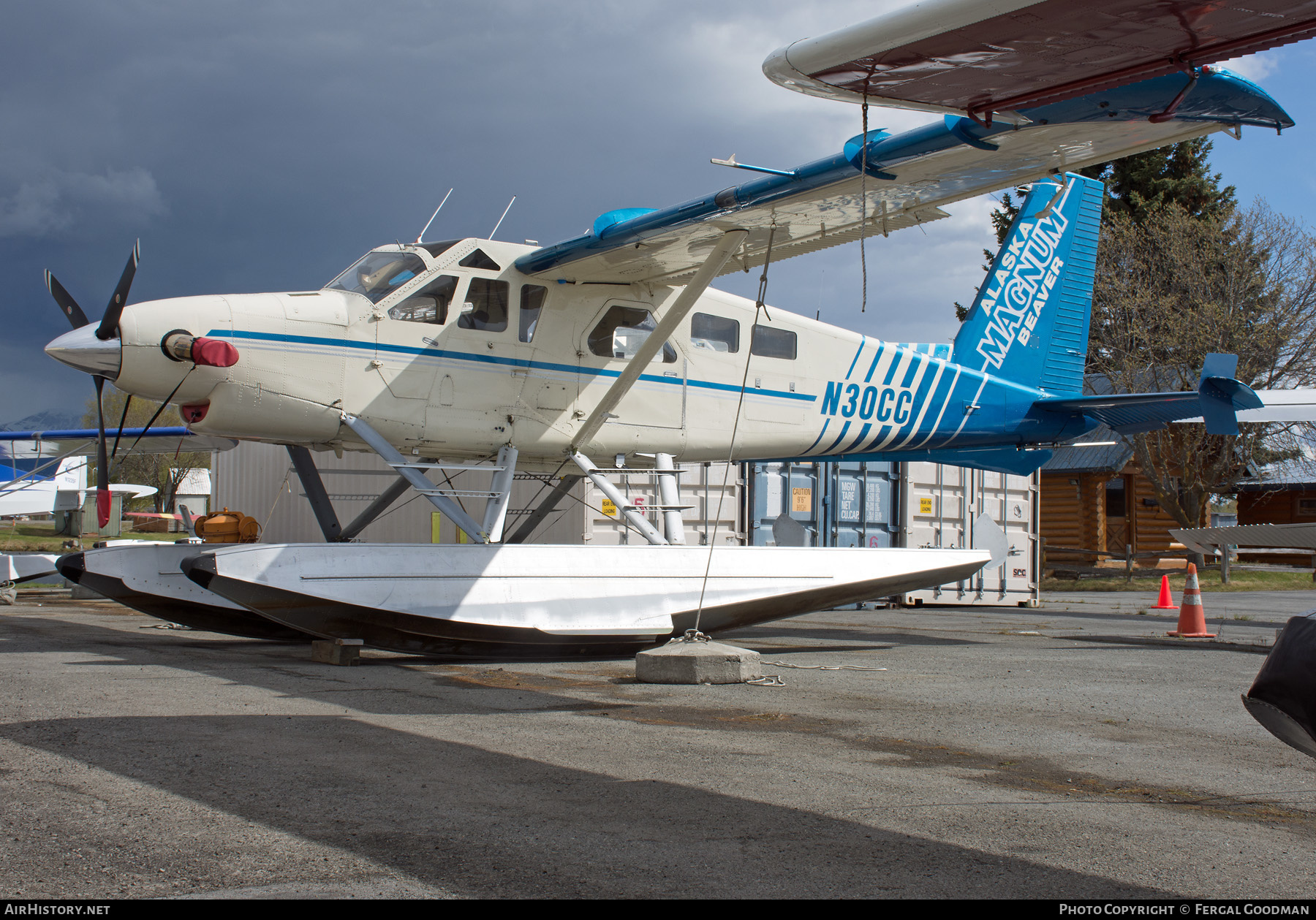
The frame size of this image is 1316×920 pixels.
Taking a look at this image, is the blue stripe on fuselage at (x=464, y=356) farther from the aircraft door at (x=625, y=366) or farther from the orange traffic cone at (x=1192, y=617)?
the orange traffic cone at (x=1192, y=617)

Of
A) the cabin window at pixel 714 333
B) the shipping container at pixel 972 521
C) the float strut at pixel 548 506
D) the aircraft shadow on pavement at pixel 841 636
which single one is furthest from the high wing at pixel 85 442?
the shipping container at pixel 972 521

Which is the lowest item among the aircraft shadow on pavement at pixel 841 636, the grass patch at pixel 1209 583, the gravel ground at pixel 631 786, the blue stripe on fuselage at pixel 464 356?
the grass patch at pixel 1209 583

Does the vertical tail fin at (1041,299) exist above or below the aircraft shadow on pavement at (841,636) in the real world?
above

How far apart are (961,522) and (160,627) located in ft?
40.7

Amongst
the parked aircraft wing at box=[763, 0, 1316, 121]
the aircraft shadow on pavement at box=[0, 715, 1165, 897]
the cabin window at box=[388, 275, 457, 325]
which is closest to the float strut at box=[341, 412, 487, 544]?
the cabin window at box=[388, 275, 457, 325]

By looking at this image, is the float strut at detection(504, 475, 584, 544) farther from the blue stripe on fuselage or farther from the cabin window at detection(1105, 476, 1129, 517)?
the cabin window at detection(1105, 476, 1129, 517)

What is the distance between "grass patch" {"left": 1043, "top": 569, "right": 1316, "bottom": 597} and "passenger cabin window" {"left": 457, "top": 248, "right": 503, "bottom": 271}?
752 inches

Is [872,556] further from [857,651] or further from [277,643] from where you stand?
[277,643]

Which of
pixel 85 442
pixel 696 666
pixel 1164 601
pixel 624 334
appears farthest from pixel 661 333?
pixel 1164 601

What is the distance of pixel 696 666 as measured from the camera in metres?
6.86

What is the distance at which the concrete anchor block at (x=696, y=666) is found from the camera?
22.5 ft

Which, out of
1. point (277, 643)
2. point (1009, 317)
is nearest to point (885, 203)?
point (1009, 317)

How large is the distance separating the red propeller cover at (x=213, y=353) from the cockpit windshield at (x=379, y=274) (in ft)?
3.74

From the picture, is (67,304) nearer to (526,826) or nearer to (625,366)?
(625,366)
